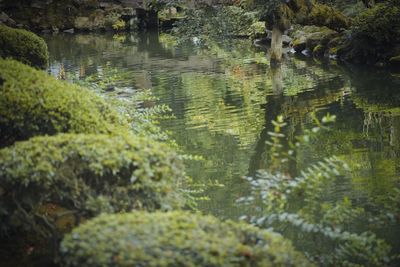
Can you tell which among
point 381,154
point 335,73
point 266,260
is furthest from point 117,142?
point 335,73

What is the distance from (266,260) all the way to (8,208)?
7.50ft

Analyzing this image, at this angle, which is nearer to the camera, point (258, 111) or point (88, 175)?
point (88, 175)

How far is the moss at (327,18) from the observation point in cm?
1845

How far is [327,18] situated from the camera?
18.7m

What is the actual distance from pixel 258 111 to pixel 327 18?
30.8 ft

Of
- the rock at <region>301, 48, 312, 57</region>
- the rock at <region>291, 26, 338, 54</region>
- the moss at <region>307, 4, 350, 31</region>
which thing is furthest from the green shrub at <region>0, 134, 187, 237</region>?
the rock at <region>301, 48, 312, 57</region>

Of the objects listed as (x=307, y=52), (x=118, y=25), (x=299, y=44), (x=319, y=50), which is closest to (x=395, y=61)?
(x=319, y=50)

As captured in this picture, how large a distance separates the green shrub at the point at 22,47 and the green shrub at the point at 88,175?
4706 millimetres

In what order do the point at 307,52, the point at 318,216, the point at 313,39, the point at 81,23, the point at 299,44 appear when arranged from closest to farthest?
the point at 318,216 < the point at 307,52 < the point at 313,39 < the point at 299,44 < the point at 81,23

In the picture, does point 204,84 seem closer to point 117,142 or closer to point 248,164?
point 248,164

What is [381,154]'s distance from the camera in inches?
300

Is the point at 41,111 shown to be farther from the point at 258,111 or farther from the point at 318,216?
the point at 258,111

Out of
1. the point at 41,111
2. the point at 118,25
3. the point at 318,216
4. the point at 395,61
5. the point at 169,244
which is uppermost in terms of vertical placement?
the point at 118,25

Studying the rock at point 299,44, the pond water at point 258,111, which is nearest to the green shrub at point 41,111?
the pond water at point 258,111
